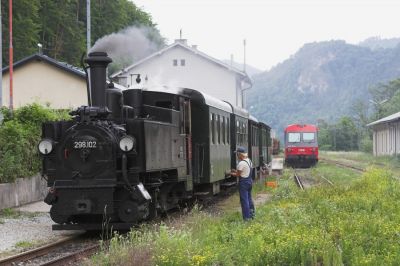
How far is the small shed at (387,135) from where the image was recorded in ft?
158

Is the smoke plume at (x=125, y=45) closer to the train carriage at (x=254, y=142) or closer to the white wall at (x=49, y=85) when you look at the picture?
the train carriage at (x=254, y=142)

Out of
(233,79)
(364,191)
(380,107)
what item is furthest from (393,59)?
(364,191)

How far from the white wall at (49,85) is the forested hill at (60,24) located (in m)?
9.50

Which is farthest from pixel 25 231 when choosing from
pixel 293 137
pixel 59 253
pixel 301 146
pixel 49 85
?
pixel 293 137

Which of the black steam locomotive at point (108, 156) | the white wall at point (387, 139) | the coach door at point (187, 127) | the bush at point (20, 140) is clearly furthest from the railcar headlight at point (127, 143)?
the white wall at point (387, 139)

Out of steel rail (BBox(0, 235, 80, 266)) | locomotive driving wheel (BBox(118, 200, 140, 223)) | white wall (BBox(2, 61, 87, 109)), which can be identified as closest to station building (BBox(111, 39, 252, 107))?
white wall (BBox(2, 61, 87, 109))

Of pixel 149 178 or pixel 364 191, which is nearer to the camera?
pixel 149 178

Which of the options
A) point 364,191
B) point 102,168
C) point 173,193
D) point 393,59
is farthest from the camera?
point 393,59

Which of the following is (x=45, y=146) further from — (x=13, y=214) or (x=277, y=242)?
(x=277, y=242)

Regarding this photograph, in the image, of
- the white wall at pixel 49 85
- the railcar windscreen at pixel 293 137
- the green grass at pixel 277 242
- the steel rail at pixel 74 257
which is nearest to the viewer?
the green grass at pixel 277 242

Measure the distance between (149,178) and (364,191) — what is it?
6736mm

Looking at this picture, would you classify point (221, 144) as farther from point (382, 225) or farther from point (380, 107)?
point (380, 107)

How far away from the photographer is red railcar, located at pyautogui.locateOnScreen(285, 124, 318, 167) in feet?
129

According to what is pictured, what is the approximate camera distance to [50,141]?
11039mm
